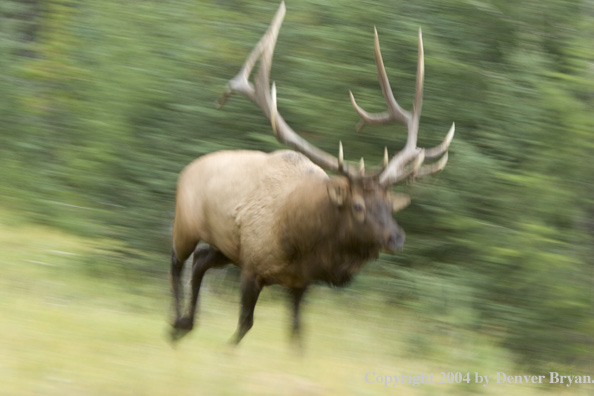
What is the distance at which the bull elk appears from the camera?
577cm

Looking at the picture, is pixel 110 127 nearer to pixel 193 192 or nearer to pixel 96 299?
pixel 96 299

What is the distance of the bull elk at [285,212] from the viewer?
577cm

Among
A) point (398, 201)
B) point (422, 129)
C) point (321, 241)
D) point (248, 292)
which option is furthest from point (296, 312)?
point (422, 129)

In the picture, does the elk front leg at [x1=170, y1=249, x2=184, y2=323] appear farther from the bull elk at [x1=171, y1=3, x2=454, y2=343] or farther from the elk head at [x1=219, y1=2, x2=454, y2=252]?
the elk head at [x1=219, y1=2, x2=454, y2=252]

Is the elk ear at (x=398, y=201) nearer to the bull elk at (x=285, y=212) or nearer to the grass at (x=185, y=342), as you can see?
the bull elk at (x=285, y=212)

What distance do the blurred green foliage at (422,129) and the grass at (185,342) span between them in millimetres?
349

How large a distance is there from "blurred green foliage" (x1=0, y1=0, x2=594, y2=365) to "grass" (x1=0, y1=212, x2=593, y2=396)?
35 cm

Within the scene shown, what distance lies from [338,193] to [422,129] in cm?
315

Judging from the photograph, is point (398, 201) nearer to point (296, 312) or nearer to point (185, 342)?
point (296, 312)

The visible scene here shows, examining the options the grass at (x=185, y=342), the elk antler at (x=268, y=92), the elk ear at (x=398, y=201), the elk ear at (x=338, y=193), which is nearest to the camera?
the elk ear at (x=338, y=193)

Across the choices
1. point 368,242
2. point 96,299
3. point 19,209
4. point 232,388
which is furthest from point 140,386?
point 19,209

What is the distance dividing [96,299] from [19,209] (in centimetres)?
306

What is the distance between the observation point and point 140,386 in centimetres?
575

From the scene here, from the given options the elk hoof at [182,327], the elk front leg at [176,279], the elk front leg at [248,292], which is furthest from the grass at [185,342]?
the elk front leg at [248,292]
